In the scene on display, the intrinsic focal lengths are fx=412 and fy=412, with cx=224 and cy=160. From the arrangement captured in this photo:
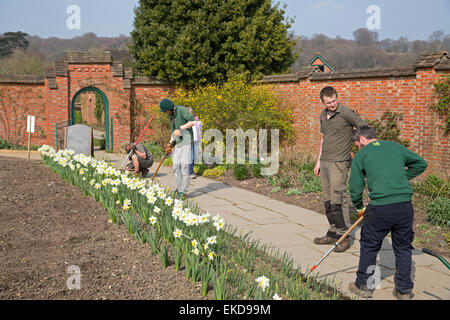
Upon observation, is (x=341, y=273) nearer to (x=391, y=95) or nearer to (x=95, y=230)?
(x=95, y=230)

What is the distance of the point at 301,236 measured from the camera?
561cm

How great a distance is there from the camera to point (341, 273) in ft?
14.0

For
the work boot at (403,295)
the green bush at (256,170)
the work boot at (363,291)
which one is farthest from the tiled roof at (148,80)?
the work boot at (403,295)

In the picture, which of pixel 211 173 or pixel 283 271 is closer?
pixel 283 271

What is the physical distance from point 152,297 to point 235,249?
4.11 ft

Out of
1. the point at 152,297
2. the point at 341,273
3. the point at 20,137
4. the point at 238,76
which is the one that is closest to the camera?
the point at 152,297

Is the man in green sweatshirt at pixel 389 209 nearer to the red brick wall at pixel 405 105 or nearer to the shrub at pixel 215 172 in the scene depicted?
the red brick wall at pixel 405 105

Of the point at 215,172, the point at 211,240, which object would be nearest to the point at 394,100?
the point at 215,172

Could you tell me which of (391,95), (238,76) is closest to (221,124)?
(238,76)

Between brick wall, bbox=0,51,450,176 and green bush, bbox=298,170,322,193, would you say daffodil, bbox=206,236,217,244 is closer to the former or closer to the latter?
green bush, bbox=298,170,322,193

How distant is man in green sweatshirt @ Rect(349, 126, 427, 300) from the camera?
358 cm

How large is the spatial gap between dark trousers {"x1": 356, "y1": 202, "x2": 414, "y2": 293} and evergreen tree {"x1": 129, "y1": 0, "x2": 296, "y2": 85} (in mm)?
12474

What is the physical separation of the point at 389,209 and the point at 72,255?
10.2 feet

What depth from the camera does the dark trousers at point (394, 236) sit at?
357 centimetres
